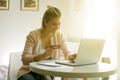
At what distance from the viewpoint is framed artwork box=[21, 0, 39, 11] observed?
381cm

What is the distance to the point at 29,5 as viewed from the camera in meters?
3.83

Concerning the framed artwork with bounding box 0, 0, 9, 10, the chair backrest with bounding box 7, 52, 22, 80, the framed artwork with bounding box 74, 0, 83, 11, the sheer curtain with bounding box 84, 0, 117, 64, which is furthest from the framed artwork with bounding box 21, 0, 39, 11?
the chair backrest with bounding box 7, 52, 22, 80

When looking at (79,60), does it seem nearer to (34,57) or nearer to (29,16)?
(34,57)

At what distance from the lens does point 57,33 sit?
2074 mm

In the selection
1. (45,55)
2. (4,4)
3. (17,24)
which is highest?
(4,4)

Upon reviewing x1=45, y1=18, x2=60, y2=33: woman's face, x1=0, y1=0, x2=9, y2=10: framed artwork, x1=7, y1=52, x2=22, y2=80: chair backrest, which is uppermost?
x1=0, y1=0, x2=9, y2=10: framed artwork

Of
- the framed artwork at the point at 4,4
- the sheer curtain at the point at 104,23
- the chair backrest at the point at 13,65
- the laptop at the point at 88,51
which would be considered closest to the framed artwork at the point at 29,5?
the framed artwork at the point at 4,4

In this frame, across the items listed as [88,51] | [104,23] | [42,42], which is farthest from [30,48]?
[104,23]

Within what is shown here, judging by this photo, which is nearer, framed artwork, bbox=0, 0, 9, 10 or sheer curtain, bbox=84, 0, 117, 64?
sheer curtain, bbox=84, 0, 117, 64

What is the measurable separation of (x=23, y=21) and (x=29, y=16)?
0.14m

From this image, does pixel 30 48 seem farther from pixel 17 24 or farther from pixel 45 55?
pixel 17 24

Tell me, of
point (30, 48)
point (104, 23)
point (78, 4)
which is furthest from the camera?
point (78, 4)

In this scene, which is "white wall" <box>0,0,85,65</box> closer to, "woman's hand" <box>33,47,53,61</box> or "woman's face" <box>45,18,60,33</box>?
"woman's face" <box>45,18,60,33</box>

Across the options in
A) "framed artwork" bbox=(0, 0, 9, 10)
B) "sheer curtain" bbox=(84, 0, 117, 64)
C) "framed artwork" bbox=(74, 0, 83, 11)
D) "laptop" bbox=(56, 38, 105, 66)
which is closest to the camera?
"laptop" bbox=(56, 38, 105, 66)
